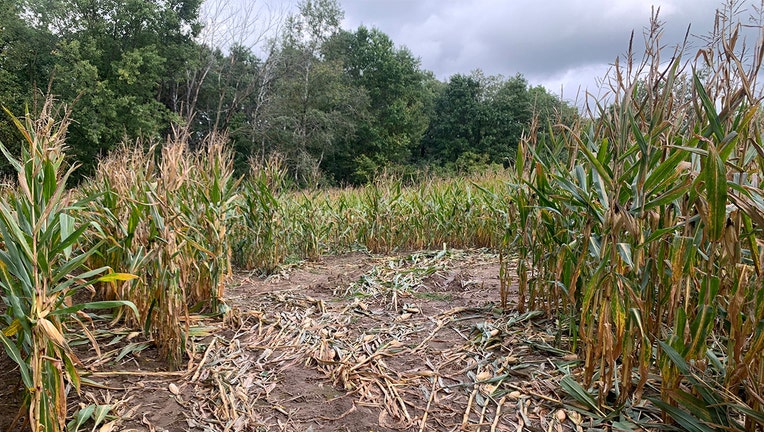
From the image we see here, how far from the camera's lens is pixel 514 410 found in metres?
1.88

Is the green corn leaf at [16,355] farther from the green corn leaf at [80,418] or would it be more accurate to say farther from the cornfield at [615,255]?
the green corn leaf at [80,418]

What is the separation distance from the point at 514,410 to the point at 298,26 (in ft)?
79.2

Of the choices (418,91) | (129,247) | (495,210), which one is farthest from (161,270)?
(418,91)

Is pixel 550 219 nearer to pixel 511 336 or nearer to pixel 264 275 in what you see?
pixel 511 336

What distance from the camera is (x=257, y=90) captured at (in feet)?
70.0

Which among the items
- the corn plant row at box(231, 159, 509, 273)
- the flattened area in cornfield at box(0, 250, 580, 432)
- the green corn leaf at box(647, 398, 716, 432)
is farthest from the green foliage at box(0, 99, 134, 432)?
the corn plant row at box(231, 159, 509, 273)

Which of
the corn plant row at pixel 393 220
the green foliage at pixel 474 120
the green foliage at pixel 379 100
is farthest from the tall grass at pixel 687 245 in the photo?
the green foliage at pixel 474 120

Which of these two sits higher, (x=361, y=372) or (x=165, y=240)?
(x=165, y=240)

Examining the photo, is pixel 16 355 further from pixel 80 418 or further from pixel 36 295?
pixel 80 418

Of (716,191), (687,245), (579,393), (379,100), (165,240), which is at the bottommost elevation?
(579,393)

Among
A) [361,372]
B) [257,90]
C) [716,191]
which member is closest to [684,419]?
[716,191]

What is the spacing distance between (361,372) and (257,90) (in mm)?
21454

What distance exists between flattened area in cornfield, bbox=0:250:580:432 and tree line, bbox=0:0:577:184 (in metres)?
8.17

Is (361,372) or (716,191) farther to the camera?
(361,372)
